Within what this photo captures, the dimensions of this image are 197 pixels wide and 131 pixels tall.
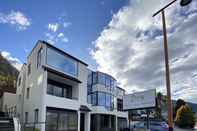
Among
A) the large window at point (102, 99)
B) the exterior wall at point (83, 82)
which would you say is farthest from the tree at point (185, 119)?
the exterior wall at point (83, 82)

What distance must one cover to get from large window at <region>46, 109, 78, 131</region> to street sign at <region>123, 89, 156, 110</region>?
1264 centimetres

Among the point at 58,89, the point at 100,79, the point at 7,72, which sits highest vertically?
the point at 7,72

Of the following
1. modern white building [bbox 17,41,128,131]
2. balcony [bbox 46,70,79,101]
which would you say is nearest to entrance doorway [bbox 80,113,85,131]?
modern white building [bbox 17,41,128,131]

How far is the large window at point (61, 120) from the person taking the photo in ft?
78.2

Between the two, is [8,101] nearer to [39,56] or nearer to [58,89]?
[58,89]

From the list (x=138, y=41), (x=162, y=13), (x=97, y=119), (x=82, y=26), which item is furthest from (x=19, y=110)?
(x=162, y=13)

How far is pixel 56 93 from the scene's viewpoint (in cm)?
2798

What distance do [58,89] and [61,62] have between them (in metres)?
3.61

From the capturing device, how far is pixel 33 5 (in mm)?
16672

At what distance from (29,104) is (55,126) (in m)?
4.27

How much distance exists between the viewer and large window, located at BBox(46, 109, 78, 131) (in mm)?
23844

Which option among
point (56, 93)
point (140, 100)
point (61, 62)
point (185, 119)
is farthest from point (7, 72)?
point (185, 119)

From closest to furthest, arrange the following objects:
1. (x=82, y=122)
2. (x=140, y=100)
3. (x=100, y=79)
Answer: (x=82, y=122)
(x=100, y=79)
(x=140, y=100)

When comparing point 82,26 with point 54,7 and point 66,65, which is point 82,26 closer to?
point 54,7
